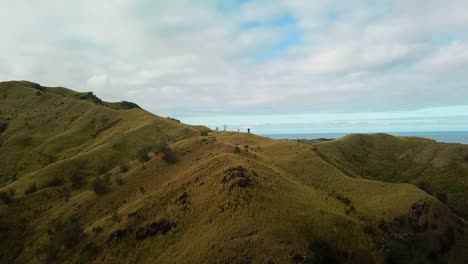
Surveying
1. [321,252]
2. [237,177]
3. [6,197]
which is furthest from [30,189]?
[321,252]

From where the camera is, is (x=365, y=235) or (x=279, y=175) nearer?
(x=365, y=235)

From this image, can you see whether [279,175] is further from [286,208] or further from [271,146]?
[271,146]

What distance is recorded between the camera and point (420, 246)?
49.2 metres

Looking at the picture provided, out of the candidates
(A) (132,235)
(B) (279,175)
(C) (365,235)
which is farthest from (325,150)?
(A) (132,235)

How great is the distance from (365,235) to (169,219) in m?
22.1

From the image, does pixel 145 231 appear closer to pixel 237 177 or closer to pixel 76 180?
pixel 237 177

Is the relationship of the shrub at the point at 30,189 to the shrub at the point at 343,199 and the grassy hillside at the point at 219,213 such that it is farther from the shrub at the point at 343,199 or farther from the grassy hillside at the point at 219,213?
the shrub at the point at 343,199

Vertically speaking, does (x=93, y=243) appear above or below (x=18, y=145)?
below

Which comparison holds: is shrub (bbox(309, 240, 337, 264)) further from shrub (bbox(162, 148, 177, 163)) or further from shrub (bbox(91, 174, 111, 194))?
shrub (bbox(91, 174, 111, 194))

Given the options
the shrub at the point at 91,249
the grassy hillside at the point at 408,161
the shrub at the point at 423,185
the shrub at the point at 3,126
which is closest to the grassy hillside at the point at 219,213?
the shrub at the point at 91,249

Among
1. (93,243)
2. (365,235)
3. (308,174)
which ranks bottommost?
(93,243)

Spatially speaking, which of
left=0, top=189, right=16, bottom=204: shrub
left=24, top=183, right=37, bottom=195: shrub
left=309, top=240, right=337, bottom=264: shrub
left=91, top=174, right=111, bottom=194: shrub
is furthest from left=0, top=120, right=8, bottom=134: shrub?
left=309, top=240, right=337, bottom=264: shrub

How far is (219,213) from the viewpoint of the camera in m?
43.5

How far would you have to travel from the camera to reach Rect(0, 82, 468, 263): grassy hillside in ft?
133
